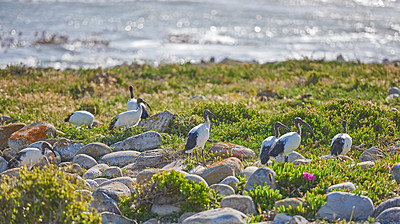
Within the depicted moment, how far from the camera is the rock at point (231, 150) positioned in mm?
9445

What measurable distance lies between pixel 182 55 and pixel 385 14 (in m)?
38.7

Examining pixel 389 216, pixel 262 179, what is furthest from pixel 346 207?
pixel 262 179

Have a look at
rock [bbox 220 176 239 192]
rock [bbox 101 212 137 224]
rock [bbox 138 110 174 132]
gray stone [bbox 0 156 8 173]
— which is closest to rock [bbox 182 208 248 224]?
rock [bbox 101 212 137 224]

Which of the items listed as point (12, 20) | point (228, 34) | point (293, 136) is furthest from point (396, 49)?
point (12, 20)

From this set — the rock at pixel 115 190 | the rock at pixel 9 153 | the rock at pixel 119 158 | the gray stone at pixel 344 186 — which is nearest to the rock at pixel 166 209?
the rock at pixel 115 190

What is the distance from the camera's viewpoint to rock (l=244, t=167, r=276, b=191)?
7.23m

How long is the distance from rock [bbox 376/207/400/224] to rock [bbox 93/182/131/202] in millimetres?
3922

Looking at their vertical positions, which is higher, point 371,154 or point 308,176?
point 308,176

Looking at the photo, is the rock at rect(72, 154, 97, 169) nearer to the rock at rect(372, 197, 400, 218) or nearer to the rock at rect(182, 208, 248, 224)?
the rock at rect(182, 208, 248, 224)

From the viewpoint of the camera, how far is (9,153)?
35.2ft

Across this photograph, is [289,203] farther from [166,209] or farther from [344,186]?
[166,209]

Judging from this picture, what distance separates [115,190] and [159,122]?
173 inches

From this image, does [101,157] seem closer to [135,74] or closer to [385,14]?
[135,74]

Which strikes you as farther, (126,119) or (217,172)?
(126,119)
